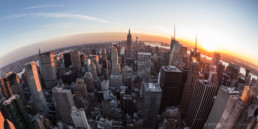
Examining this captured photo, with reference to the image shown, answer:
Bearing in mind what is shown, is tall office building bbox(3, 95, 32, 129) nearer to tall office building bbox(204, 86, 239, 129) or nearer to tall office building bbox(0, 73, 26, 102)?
tall office building bbox(0, 73, 26, 102)

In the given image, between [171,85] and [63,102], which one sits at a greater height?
[171,85]

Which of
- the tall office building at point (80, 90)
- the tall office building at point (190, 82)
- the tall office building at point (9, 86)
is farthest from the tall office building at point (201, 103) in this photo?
the tall office building at point (9, 86)

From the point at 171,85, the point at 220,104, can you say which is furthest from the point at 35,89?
the point at 220,104

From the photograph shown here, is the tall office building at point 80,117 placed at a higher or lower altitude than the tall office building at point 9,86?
lower

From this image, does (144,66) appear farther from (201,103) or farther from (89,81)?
(201,103)

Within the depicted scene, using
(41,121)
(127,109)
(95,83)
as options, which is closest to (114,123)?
(127,109)

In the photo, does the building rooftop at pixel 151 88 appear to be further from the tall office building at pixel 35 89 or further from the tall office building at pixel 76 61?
the tall office building at pixel 76 61
